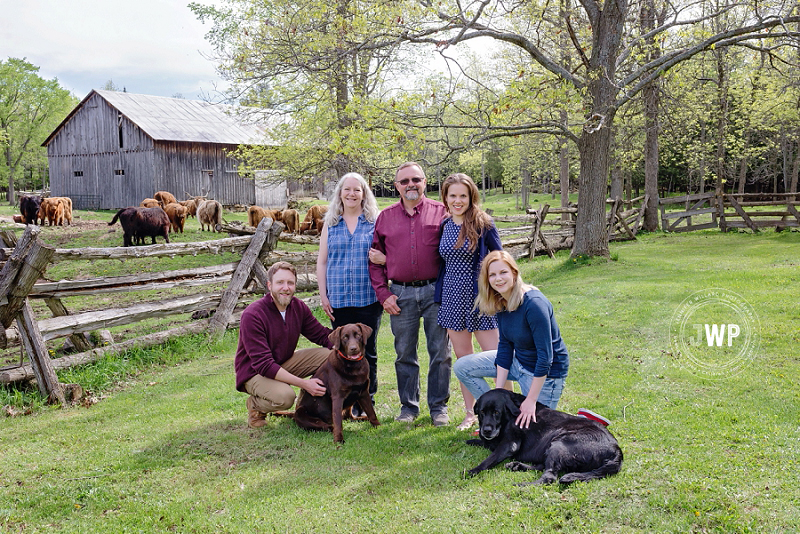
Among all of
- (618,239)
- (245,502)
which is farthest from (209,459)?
(618,239)

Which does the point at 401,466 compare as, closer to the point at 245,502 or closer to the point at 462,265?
the point at 245,502

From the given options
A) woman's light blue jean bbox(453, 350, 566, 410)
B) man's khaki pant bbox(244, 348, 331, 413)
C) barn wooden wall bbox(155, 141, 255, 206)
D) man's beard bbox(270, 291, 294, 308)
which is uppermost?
barn wooden wall bbox(155, 141, 255, 206)

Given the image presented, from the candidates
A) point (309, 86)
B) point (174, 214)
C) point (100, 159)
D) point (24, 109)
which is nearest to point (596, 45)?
point (309, 86)

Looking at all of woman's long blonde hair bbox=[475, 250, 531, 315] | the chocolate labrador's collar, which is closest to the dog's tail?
woman's long blonde hair bbox=[475, 250, 531, 315]

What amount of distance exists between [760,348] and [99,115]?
106 feet

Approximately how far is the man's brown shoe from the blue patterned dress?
6.30 ft

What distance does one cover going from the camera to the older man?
15.6ft

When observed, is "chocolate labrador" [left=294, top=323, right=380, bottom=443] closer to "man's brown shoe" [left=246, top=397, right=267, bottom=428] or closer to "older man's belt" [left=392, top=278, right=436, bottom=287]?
"man's brown shoe" [left=246, top=397, right=267, bottom=428]

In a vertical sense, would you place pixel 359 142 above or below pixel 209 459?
above

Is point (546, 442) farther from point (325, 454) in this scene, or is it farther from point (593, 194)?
point (593, 194)

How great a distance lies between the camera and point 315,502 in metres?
3.69

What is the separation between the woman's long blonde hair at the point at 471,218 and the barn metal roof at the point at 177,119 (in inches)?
1001

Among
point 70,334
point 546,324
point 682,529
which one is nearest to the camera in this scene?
point 682,529
